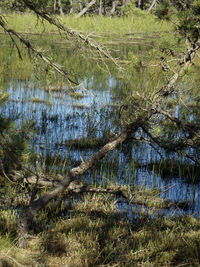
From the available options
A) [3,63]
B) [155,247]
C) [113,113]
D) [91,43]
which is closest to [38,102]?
[113,113]

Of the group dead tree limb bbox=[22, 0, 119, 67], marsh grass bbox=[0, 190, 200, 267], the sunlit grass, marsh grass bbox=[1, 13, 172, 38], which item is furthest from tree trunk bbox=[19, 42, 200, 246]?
the sunlit grass

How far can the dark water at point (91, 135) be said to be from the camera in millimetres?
4613

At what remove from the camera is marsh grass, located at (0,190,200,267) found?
9.44 feet

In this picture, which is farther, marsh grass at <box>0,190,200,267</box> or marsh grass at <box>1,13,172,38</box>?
marsh grass at <box>1,13,172,38</box>

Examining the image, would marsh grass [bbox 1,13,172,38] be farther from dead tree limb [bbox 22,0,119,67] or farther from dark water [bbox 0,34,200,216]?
dead tree limb [bbox 22,0,119,67]

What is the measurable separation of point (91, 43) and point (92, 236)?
181 cm

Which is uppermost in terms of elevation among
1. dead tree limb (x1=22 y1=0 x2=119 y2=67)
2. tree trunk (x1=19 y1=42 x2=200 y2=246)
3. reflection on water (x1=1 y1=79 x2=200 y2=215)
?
dead tree limb (x1=22 y1=0 x2=119 y2=67)

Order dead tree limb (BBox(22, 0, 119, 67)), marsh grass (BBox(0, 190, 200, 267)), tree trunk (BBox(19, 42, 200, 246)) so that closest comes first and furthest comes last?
marsh grass (BBox(0, 190, 200, 267)) < tree trunk (BBox(19, 42, 200, 246)) < dead tree limb (BBox(22, 0, 119, 67))

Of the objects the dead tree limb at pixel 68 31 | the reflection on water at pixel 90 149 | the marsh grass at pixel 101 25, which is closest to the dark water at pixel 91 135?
the reflection on water at pixel 90 149

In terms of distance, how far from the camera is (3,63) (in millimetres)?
10328

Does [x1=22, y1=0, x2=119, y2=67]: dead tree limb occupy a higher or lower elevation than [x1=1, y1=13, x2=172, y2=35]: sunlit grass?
higher

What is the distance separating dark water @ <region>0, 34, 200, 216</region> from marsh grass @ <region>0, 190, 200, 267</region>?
0.46 metres

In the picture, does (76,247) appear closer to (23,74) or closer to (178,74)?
(178,74)

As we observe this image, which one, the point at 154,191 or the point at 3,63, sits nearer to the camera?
the point at 154,191
